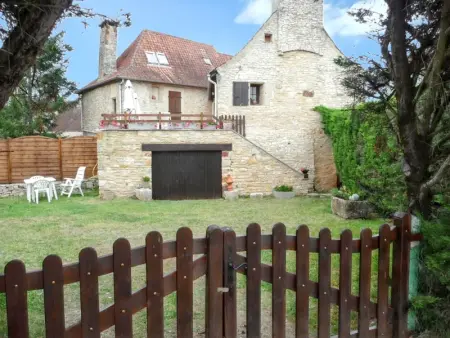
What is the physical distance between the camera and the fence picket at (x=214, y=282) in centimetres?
242

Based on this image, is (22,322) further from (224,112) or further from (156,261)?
(224,112)

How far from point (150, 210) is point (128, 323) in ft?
30.8

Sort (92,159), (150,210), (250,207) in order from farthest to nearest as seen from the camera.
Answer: (92,159), (250,207), (150,210)

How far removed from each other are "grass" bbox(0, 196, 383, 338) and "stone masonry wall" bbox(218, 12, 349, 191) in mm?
3829

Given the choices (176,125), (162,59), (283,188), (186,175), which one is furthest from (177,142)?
(162,59)

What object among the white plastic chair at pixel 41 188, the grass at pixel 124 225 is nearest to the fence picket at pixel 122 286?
the grass at pixel 124 225

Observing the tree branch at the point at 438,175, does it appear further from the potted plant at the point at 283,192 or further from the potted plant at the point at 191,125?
the potted plant at the point at 191,125

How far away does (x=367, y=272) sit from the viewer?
2.92m

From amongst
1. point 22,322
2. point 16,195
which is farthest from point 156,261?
point 16,195

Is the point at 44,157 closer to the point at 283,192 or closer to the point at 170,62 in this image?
the point at 170,62

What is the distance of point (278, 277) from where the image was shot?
103 inches

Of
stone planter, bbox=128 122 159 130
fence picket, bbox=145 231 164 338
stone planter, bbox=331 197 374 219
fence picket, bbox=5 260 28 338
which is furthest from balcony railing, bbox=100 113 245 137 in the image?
fence picket, bbox=5 260 28 338

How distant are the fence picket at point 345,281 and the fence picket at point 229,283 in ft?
2.83

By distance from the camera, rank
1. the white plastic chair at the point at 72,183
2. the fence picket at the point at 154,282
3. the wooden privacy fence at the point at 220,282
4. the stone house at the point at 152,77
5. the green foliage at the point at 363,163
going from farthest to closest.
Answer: the stone house at the point at 152,77 → the white plastic chair at the point at 72,183 → the green foliage at the point at 363,163 → the fence picket at the point at 154,282 → the wooden privacy fence at the point at 220,282
